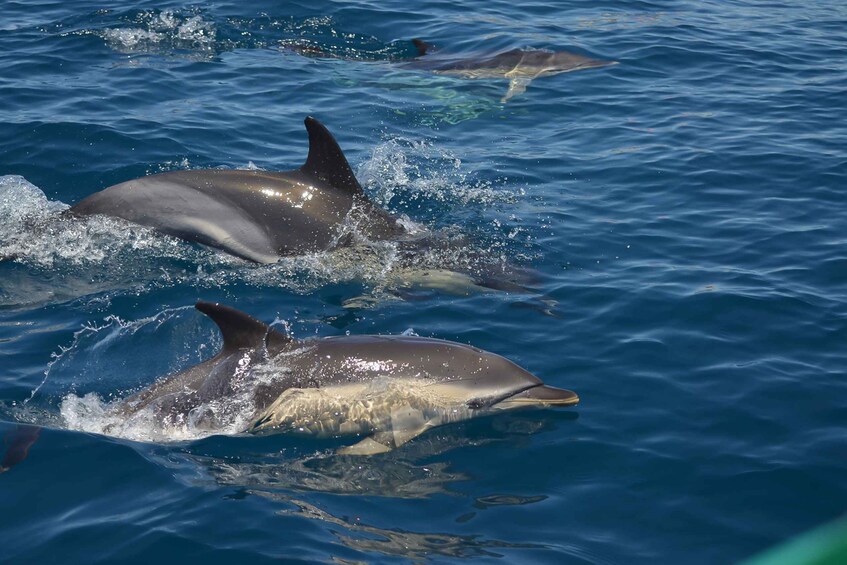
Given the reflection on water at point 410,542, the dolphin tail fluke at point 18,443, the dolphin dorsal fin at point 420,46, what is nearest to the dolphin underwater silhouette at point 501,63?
the dolphin dorsal fin at point 420,46

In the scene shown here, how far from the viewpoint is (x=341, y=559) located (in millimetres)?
6195

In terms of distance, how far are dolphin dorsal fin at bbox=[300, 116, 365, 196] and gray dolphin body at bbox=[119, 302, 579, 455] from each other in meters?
3.24

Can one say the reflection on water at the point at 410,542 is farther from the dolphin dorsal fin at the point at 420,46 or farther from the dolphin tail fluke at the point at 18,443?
the dolphin dorsal fin at the point at 420,46

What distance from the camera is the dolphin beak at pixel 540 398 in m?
7.92

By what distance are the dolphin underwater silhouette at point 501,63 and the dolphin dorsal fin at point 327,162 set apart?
6747mm

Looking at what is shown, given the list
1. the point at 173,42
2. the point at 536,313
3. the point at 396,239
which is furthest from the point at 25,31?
the point at 536,313

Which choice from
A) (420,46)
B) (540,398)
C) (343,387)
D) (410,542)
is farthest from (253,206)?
(420,46)

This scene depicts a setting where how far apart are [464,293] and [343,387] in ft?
9.69

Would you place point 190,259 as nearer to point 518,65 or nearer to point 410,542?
point 410,542

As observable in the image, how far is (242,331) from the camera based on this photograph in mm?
7680

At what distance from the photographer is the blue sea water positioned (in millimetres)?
6789

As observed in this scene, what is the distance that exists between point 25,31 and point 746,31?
14.0m

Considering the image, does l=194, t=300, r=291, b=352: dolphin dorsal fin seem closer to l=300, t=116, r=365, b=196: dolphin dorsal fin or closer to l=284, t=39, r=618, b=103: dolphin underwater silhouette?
l=300, t=116, r=365, b=196: dolphin dorsal fin

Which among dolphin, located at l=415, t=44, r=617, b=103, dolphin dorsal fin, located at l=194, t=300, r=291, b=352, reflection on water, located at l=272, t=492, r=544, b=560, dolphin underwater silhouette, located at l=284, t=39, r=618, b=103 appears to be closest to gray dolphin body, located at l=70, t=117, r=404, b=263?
dolphin dorsal fin, located at l=194, t=300, r=291, b=352
